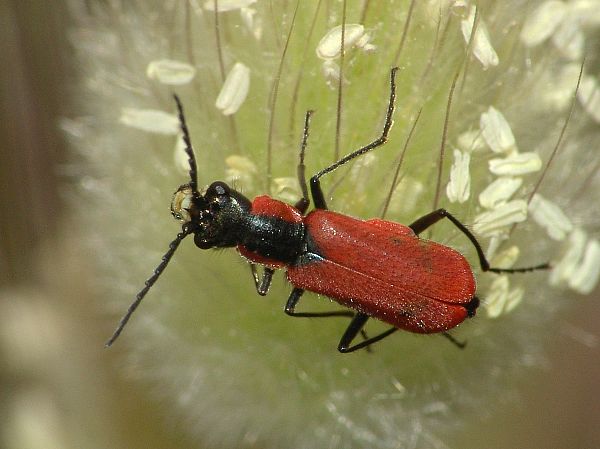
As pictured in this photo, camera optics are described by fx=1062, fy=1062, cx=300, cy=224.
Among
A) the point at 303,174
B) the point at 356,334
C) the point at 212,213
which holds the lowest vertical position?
the point at 356,334

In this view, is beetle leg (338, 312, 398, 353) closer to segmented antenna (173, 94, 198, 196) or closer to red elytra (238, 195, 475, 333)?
red elytra (238, 195, 475, 333)

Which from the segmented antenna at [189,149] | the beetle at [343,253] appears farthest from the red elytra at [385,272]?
the segmented antenna at [189,149]

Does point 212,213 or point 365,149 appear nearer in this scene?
point 365,149

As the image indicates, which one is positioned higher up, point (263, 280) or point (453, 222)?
point (453, 222)

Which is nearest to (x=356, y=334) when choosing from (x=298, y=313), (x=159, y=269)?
(x=298, y=313)

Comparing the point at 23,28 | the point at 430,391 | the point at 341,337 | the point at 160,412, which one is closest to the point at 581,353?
the point at 430,391

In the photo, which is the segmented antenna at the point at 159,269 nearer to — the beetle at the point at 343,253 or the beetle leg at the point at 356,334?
the beetle at the point at 343,253

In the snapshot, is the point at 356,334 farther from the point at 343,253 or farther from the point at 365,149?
the point at 365,149

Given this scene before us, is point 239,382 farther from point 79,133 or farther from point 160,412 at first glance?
point 79,133
